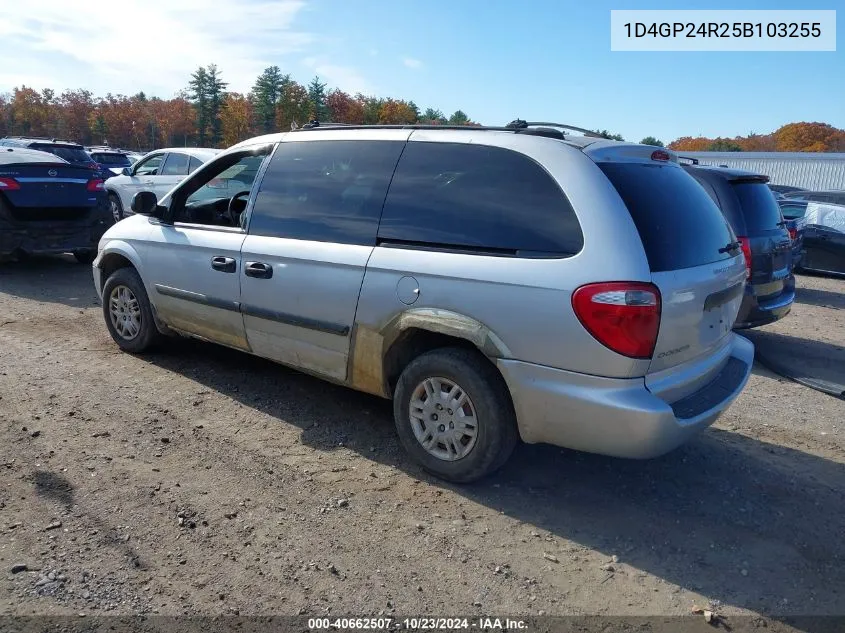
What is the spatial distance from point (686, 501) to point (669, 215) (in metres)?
1.59

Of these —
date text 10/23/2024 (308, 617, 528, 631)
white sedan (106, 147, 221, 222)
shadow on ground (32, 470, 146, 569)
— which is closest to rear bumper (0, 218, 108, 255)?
white sedan (106, 147, 221, 222)

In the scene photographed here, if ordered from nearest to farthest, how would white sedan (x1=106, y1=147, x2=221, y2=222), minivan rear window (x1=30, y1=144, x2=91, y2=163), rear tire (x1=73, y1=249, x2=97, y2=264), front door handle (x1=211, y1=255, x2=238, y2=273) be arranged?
front door handle (x1=211, y1=255, x2=238, y2=273)
rear tire (x1=73, y1=249, x2=97, y2=264)
white sedan (x1=106, y1=147, x2=221, y2=222)
minivan rear window (x1=30, y1=144, x2=91, y2=163)

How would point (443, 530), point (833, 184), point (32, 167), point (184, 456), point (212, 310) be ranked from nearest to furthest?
1. point (443, 530)
2. point (184, 456)
3. point (212, 310)
4. point (32, 167)
5. point (833, 184)

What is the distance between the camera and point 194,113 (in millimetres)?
60500

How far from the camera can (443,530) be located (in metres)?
3.41

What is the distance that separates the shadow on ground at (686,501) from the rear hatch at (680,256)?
85 centimetres

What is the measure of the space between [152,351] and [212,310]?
126 centimetres

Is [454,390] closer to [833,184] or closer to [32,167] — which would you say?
[32,167]

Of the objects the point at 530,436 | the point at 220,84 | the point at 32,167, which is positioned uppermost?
the point at 220,84

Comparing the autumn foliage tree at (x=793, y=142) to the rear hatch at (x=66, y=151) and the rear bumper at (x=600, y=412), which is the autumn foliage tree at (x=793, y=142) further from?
the rear bumper at (x=600, y=412)

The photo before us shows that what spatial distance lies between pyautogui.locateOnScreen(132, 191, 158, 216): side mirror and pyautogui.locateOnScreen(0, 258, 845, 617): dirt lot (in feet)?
4.32

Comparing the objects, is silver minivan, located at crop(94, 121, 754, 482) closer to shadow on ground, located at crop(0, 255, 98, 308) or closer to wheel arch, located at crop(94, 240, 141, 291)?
wheel arch, located at crop(94, 240, 141, 291)

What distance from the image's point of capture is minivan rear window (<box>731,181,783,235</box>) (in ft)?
22.1

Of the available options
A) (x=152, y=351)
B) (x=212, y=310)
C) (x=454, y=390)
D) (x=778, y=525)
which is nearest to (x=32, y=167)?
(x=152, y=351)
